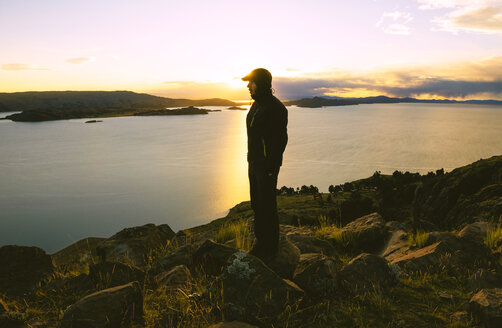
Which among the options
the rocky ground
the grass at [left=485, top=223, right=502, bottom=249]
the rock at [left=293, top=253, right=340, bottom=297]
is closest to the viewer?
the rocky ground

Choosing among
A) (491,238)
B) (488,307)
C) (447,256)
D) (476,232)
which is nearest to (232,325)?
(488,307)

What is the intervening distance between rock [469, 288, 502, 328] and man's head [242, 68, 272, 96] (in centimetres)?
480

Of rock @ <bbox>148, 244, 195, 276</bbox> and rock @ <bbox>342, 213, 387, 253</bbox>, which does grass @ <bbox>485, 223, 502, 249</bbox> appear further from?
rock @ <bbox>148, 244, 195, 276</bbox>

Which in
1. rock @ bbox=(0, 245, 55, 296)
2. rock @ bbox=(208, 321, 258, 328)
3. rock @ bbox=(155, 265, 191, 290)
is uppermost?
rock @ bbox=(208, 321, 258, 328)

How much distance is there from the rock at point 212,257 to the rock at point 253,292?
54.7 inches

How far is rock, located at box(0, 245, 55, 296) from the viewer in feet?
23.0

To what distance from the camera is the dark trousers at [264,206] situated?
5.90 m

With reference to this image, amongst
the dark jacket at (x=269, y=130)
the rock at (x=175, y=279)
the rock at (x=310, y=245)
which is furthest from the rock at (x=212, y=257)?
the dark jacket at (x=269, y=130)

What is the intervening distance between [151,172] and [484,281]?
63.4m

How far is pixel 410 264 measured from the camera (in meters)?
6.64

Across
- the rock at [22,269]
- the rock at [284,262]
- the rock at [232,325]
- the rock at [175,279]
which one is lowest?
the rock at [22,269]

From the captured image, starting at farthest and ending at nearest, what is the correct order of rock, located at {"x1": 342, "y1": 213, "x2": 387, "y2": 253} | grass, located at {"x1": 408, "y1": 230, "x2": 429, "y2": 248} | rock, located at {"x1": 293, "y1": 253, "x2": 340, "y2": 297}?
rock, located at {"x1": 342, "y1": 213, "x2": 387, "y2": 253}
grass, located at {"x1": 408, "y1": 230, "x2": 429, "y2": 248}
rock, located at {"x1": 293, "y1": 253, "x2": 340, "y2": 297}

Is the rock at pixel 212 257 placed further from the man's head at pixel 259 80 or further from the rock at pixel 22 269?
the rock at pixel 22 269

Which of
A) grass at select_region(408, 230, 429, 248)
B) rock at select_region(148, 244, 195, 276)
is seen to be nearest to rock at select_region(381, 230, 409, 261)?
grass at select_region(408, 230, 429, 248)
